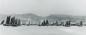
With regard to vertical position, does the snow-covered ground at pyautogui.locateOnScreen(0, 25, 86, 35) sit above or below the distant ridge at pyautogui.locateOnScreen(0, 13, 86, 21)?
below

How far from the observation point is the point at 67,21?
129cm

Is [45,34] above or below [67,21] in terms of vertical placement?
below

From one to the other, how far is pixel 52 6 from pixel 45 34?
32cm

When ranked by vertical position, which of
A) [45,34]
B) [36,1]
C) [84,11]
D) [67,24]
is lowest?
[45,34]

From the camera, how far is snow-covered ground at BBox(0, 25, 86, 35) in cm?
127

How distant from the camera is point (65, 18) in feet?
4.23

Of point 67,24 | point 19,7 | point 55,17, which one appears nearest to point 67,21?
point 67,24

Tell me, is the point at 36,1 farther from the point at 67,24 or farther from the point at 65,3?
the point at 67,24

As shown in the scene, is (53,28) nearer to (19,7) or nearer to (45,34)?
(45,34)

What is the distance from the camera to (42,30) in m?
1.28

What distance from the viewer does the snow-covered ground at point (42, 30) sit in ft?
4.18

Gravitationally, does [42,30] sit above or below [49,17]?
below

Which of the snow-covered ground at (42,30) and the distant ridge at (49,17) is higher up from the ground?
the distant ridge at (49,17)

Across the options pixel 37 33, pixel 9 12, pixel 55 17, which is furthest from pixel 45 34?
pixel 9 12
